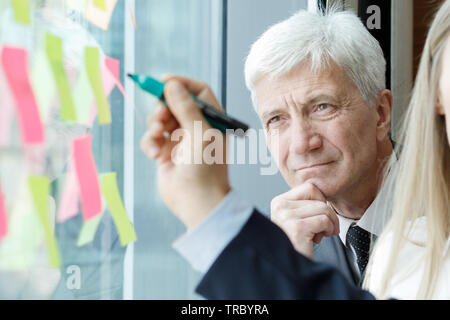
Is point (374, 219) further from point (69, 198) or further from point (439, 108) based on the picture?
point (69, 198)

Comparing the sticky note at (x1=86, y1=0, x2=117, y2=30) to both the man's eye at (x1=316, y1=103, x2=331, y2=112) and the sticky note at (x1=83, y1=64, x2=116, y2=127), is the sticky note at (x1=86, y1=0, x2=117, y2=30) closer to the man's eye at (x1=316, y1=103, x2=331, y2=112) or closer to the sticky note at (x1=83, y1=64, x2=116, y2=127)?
the sticky note at (x1=83, y1=64, x2=116, y2=127)

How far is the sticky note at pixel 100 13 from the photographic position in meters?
0.79

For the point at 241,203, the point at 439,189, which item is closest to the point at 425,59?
the point at 439,189

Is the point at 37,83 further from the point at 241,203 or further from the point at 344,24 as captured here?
the point at 344,24

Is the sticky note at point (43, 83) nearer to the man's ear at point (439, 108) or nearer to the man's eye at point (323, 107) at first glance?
the man's ear at point (439, 108)

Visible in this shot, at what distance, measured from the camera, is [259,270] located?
0.51 meters

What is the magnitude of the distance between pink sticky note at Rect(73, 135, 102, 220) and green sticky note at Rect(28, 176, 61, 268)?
64 millimetres

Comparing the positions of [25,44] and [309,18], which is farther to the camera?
[309,18]

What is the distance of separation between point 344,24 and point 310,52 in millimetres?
115

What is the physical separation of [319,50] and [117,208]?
534 mm

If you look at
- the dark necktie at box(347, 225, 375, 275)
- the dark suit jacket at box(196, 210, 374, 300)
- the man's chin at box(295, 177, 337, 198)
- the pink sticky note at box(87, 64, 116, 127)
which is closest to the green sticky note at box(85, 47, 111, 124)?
the pink sticky note at box(87, 64, 116, 127)

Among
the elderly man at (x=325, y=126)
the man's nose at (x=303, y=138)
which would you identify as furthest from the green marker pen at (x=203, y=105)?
the man's nose at (x=303, y=138)

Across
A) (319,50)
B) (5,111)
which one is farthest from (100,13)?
(319,50)

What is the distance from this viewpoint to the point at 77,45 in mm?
763
